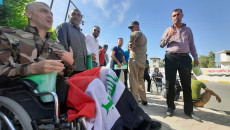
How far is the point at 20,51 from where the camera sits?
117 centimetres

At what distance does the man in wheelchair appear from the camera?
2.98 ft

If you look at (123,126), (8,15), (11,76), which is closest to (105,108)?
(123,126)

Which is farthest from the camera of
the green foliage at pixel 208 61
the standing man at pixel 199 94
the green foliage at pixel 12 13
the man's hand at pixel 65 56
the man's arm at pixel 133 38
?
the green foliage at pixel 208 61

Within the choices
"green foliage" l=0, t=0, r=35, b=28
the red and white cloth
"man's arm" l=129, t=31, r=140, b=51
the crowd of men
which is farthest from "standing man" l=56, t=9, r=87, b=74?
"green foliage" l=0, t=0, r=35, b=28

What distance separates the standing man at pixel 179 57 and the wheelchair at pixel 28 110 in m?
2.23

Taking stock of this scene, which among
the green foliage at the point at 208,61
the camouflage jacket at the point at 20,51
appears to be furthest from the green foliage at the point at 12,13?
the green foliage at the point at 208,61

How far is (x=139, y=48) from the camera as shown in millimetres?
3379

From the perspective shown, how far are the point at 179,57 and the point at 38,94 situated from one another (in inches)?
97.8

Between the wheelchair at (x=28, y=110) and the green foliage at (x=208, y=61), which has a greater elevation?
the green foliage at (x=208, y=61)

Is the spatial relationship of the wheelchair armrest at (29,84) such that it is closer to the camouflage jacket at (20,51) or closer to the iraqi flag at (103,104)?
the camouflage jacket at (20,51)

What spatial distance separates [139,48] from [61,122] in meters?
2.79

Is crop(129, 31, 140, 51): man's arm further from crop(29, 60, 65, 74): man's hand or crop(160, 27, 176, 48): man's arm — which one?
crop(29, 60, 65, 74): man's hand

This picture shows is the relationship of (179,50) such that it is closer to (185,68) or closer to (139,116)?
(185,68)

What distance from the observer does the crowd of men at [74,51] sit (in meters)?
1.03
